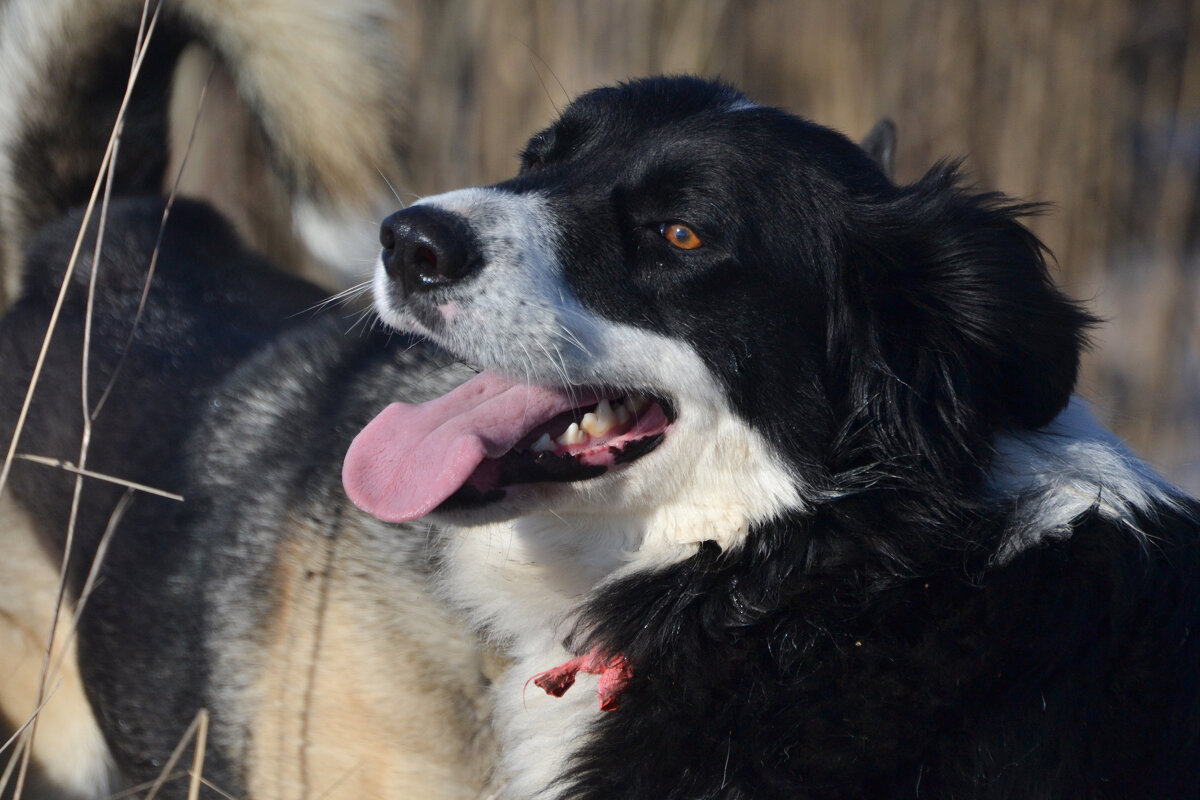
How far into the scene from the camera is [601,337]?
1.93 meters

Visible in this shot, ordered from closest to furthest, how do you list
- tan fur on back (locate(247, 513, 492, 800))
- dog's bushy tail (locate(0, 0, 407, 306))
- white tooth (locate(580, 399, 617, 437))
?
white tooth (locate(580, 399, 617, 437)), tan fur on back (locate(247, 513, 492, 800)), dog's bushy tail (locate(0, 0, 407, 306))

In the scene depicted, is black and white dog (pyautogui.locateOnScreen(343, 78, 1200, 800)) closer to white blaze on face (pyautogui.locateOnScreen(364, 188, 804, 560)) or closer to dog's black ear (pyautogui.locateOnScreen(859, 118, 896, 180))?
white blaze on face (pyautogui.locateOnScreen(364, 188, 804, 560))

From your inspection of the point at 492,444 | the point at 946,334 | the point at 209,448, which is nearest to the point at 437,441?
the point at 492,444

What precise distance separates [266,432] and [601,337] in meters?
1.15

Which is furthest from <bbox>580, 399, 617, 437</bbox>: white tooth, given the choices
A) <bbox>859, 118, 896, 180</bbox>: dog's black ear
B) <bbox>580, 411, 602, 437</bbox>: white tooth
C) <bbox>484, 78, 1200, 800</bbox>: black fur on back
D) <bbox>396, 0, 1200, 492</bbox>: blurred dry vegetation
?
<bbox>396, 0, 1200, 492</bbox>: blurred dry vegetation

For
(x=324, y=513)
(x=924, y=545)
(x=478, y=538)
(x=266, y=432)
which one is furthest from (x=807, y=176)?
(x=266, y=432)

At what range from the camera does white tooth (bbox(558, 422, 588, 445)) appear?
201 centimetres

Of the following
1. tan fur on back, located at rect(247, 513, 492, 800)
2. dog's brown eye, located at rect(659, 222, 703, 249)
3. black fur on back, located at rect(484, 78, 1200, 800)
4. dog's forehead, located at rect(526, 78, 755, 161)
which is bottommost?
tan fur on back, located at rect(247, 513, 492, 800)

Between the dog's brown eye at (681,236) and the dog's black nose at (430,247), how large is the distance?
0.32 meters

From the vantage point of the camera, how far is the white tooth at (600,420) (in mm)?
2018

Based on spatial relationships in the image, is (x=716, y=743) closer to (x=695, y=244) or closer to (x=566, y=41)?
(x=695, y=244)

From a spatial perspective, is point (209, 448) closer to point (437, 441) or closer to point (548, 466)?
point (437, 441)

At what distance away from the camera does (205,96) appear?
9.58 ft

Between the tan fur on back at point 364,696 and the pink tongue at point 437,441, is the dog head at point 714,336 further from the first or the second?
the tan fur on back at point 364,696
